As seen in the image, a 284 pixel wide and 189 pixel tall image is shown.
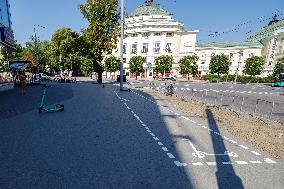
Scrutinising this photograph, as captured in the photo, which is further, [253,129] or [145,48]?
[145,48]

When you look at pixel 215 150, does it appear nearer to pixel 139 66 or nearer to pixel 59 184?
pixel 59 184

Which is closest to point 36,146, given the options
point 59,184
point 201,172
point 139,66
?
point 59,184

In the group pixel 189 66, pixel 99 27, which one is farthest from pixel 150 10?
pixel 99 27

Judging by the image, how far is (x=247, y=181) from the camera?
631cm

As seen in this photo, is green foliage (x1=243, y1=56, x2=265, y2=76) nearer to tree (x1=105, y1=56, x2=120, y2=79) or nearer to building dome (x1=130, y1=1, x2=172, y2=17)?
building dome (x1=130, y1=1, x2=172, y2=17)

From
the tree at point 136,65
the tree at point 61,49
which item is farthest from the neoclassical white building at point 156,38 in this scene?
the tree at point 61,49

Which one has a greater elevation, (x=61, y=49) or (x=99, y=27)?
(x=99, y=27)

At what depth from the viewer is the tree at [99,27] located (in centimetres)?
4044

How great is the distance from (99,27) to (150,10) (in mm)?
54173

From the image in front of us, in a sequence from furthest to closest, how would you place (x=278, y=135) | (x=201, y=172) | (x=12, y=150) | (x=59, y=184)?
(x=278, y=135), (x=12, y=150), (x=201, y=172), (x=59, y=184)

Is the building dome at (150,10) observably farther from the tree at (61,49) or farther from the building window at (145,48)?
the tree at (61,49)

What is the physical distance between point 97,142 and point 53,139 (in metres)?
1.69

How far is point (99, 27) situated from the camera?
40500 mm

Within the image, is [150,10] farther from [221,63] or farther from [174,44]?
[221,63]
